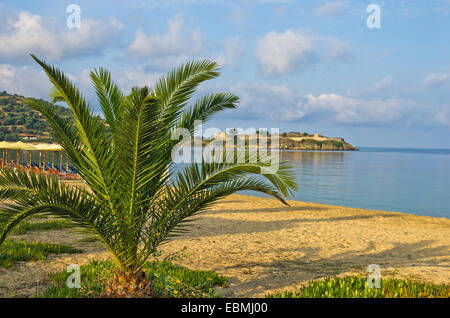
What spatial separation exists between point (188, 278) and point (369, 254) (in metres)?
5.26

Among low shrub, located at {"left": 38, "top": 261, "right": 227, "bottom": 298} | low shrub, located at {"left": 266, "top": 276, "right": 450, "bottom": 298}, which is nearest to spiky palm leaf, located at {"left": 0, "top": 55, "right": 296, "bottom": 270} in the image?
low shrub, located at {"left": 38, "top": 261, "right": 227, "bottom": 298}

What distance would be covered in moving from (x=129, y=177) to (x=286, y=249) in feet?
18.9

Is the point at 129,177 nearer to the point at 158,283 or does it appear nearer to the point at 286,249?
the point at 158,283

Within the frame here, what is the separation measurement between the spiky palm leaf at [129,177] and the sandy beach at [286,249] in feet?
2.80

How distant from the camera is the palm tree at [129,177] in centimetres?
448

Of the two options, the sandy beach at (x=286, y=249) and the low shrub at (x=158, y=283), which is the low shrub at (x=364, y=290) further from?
the low shrub at (x=158, y=283)

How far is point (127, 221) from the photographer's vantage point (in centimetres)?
482

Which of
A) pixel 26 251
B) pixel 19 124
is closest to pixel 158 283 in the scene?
pixel 26 251

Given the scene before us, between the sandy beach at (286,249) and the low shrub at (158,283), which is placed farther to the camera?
the sandy beach at (286,249)

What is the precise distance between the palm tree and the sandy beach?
83cm

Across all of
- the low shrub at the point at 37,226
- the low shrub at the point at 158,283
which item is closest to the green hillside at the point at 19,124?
the low shrub at the point at 37,226

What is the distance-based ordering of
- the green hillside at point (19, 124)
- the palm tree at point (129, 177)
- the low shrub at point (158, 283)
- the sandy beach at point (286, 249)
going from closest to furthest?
the palm tree at point (129, 177) → the low shrub at point (158, 283) → the sandy beach at point (286, 249) → the green hillside at point (19, 124)

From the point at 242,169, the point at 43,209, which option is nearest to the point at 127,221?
the point at 43,209
